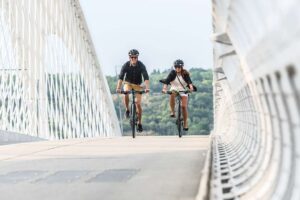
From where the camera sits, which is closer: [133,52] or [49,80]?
[133,52]

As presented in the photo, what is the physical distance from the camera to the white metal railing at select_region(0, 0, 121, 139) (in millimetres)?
29375

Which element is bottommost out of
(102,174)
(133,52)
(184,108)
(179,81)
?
(102,174)

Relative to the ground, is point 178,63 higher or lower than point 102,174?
higher

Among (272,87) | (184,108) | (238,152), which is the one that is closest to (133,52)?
(184,108)

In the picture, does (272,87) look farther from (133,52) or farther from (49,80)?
(49,80)

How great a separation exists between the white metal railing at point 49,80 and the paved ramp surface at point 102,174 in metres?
14.2

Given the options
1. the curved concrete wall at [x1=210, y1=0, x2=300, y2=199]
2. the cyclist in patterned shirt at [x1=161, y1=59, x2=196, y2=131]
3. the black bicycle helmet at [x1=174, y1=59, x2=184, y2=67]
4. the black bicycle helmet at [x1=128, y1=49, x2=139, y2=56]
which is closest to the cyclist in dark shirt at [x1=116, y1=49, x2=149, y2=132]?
the black bicycle helmet at [x1=128, y1=49, x2=139, y2=56]

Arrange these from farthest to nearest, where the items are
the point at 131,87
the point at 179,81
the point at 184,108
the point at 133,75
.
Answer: the point at 184,108, the point at 131,87, the point at 179,81, the point at 133,75

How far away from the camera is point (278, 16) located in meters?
3.79

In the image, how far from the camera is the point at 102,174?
31.2ft

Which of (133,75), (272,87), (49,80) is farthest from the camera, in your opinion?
(49,80)

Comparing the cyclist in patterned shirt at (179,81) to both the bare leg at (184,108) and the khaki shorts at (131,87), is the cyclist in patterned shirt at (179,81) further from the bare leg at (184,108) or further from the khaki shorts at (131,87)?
the khaki shorts at (131,87)

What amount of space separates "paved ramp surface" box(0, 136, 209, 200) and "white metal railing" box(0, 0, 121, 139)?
1416 centimetres

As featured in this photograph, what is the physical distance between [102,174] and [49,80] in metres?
24.0
